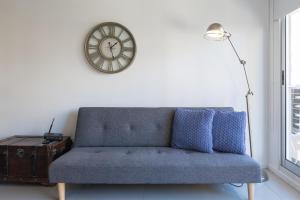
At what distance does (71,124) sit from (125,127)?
2.46 feet

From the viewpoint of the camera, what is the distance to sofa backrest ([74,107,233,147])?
2.91 metres

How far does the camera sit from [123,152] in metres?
2.62

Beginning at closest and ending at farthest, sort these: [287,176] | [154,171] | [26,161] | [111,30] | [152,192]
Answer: [154,171], [152,192], [26,161], [287,176], [111,30]

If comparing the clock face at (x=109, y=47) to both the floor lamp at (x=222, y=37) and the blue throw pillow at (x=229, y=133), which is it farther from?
the blue throw pillow at (x=229, y=133)

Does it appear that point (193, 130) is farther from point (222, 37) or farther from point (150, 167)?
point (222, 37)

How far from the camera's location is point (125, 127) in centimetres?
294

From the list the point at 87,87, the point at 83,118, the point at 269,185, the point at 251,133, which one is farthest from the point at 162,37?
the point at 269,185

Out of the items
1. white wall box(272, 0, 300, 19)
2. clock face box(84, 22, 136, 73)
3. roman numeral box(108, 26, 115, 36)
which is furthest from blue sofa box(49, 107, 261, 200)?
white wall box(272, 0, 300, 19)

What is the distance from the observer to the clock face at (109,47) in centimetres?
318

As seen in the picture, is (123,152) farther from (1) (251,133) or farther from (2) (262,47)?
(2) (262,47)

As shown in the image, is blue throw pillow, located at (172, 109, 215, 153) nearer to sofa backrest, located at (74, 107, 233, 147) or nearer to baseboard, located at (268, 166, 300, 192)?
sofa backrest, located at (74, 107, 233, 147)

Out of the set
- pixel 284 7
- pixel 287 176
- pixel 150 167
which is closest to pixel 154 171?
pixel 150 167

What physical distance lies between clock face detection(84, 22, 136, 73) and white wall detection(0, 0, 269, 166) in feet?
0.26

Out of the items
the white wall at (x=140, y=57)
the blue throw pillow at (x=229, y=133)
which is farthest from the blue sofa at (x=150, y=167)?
the white wall at (x=140, y=57)
